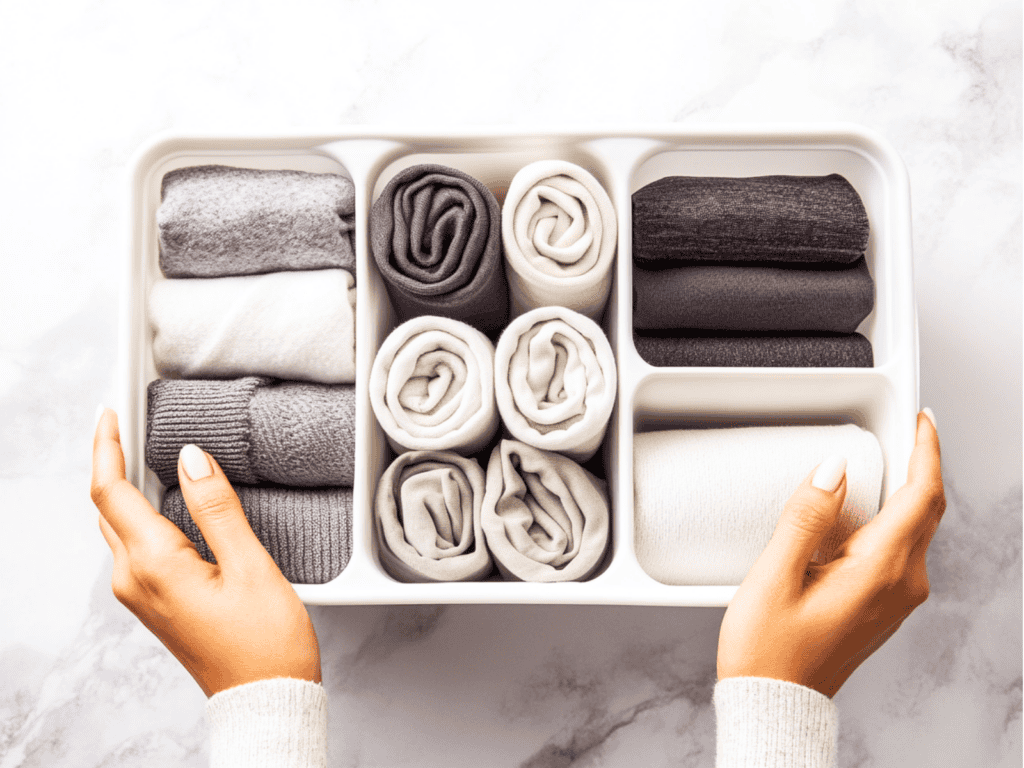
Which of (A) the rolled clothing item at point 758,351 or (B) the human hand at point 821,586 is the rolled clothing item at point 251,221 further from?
(B) the human hand at point 821,586

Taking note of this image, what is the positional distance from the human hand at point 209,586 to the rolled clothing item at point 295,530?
42 mm

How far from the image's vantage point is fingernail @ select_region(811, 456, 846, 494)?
722mm

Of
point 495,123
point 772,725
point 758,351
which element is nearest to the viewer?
point 772,725

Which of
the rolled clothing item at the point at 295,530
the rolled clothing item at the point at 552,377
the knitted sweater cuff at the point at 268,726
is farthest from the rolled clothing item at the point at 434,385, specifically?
the knitted sweater cuff at the point at 268,726

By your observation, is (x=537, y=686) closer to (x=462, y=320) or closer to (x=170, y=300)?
(x=462, y=320)

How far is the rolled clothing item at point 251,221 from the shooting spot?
765mm

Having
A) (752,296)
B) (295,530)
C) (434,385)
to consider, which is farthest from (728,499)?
(295,530)

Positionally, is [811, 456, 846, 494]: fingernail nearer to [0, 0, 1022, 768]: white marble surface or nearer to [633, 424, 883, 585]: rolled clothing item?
[633, 424, 883, 585]: rolled clothing item

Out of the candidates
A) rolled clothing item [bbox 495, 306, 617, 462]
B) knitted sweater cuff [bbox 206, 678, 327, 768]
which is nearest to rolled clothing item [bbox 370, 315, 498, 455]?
rolled clothing item [bbox 495, 306, 617, 462]

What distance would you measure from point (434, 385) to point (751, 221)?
0.36m

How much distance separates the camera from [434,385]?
2.43 feet

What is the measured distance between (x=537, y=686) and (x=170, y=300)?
2.10ft

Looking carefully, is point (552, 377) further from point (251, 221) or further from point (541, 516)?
point (251, 221)

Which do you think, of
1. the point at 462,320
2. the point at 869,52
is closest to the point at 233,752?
the point at 462,320
